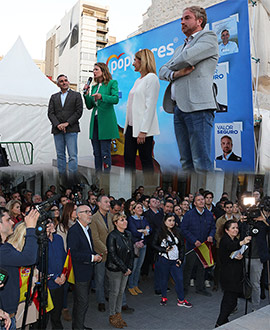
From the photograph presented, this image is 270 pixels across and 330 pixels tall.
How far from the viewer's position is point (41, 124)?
4.27 metres

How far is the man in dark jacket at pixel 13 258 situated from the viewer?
2207 millimetres

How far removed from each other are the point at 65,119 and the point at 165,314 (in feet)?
8.49

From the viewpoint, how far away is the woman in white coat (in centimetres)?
213

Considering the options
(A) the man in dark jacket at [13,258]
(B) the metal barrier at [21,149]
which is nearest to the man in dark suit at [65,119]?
(A) the man in dark jacket at [13,258]

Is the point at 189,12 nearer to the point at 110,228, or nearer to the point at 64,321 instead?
the point at 110,228

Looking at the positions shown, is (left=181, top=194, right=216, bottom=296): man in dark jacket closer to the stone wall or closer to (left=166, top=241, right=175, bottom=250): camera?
(left=166, top=241, right=175, bottom=250): camera

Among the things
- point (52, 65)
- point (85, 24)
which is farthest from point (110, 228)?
point (85, 24)

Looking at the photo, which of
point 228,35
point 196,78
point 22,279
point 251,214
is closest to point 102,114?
point 196,78

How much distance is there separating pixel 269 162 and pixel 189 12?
4.13 ft

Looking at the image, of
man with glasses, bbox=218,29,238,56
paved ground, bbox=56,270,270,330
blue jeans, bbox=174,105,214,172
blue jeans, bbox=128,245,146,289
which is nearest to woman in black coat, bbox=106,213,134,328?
paved ground, bbox=56,270,270,330

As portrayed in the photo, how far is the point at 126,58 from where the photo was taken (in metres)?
3.30

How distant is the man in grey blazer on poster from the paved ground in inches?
84.9

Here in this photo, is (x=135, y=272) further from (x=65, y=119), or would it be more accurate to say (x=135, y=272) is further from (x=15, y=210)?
(x=65, y=119)

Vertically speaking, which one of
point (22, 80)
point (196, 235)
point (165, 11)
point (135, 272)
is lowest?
point (135, 272)
